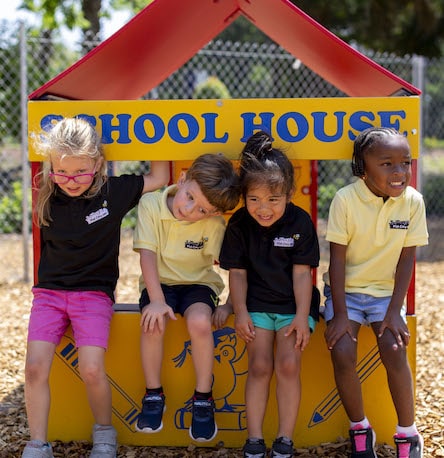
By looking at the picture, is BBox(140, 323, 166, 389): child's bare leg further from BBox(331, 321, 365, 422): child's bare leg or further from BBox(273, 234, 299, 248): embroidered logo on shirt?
BBox(331, 321, 365, 422): child's bare leg

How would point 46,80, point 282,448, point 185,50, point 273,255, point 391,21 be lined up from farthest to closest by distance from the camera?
point 391,21 < point 46,80 < point 185,50 < point 273,255 < point 282,448

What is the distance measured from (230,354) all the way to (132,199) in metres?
0.85

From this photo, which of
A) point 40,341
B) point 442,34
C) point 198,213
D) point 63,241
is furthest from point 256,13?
point 442,34

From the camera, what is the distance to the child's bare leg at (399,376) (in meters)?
2.83

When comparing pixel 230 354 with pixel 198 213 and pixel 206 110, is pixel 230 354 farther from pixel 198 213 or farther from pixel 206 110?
pixel 206 110

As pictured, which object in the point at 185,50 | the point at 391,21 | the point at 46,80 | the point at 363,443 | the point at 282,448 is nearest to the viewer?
the point at 282,448

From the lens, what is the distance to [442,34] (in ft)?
40.3

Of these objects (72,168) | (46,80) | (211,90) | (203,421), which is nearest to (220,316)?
(203,421)

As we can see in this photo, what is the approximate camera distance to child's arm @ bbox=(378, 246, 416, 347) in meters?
2.86

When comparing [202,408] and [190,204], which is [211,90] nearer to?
[190,204]

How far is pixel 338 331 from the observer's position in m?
2.87

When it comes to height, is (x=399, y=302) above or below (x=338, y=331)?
above

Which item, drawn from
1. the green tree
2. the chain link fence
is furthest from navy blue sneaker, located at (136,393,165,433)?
the green tree

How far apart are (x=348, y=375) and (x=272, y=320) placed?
395mm
